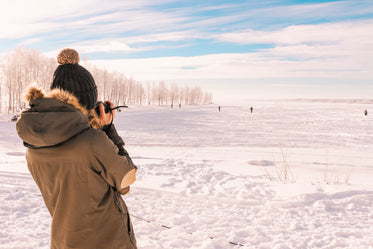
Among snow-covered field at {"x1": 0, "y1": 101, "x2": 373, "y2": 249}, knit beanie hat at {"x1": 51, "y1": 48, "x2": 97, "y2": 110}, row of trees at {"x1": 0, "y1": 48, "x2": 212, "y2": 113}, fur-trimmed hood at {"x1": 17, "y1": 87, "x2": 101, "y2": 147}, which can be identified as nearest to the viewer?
fur-trimmed hood at {"x1": 17, "y1": 87, "x2": 101, "y2": 147}

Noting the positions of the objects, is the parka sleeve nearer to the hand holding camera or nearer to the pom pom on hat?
the hand holding camera

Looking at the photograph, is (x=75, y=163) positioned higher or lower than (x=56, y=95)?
lower

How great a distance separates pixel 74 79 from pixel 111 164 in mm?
580

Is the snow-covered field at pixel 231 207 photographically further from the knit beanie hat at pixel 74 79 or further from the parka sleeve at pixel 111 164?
the knit beanie hat at pixel 74 79

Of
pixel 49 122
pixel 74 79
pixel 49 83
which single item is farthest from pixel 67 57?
pixel 49 83

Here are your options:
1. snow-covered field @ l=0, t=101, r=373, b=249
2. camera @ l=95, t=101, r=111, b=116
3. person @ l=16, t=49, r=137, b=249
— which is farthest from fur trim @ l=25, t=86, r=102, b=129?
snow-covered field @ l=0, t=101, r=373, b=249

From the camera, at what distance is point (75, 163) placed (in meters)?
1.47

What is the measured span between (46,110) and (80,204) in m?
0.54

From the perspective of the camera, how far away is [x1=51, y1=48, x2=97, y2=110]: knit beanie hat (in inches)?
65.2

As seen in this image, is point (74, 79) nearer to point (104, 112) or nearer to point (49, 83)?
point (104, 112)

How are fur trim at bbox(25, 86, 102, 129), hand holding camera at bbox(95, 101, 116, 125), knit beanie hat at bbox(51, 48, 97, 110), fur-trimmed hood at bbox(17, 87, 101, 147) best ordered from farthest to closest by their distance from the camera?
hand holding camera at bbox(95, 101, 116, 125) → knit beanie hat at bbox(51, 48, 97, 110) → fur trim at bbox(25, 86, 102, 129) → fur-trimmed hood at bbox(17, 87, 101, 147)

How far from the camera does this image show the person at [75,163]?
1.42m

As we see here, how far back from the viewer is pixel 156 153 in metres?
10.2

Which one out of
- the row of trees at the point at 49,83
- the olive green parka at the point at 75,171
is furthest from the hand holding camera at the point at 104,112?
the row of trees at the point at 49,83
